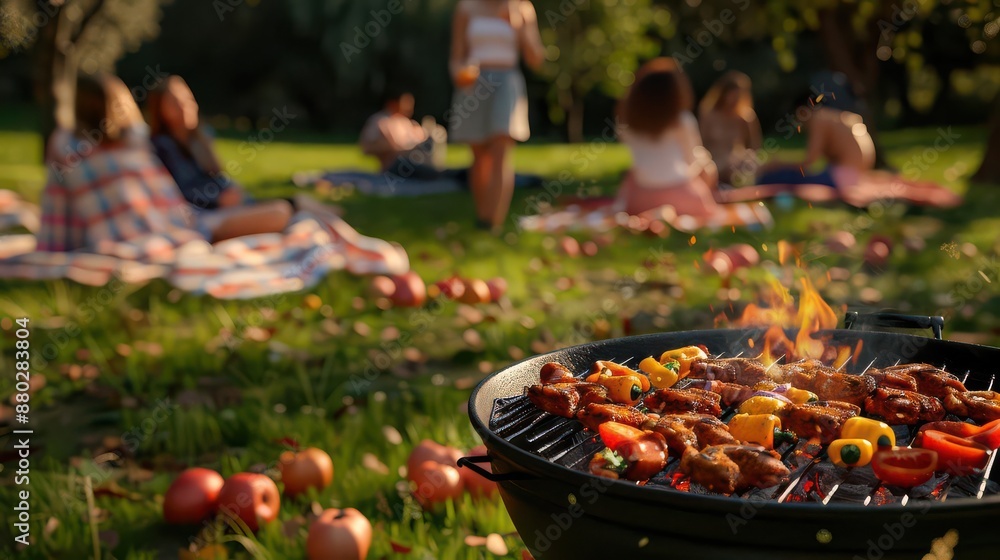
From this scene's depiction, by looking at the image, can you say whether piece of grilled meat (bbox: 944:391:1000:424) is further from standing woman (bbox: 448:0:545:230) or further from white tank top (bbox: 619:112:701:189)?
white tank top (bbox: 619:112:701:189)

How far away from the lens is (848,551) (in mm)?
1533

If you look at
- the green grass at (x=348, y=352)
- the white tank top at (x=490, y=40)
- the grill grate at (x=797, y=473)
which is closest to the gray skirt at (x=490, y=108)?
the white tank top at (x=490, y=40)

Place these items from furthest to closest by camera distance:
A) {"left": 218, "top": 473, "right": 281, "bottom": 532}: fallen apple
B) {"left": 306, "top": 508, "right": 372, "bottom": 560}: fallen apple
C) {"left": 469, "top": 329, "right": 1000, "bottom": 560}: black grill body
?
{"left": 218, "top": 473, "right": 281, "bottom": 532}: fallen apple < {"left": 306, "top": 508, "right": 372, "bottom": 560}: fallen apple < {"left": 469, "top": 329, "right": 1000, "bottom": 560}: black grill body

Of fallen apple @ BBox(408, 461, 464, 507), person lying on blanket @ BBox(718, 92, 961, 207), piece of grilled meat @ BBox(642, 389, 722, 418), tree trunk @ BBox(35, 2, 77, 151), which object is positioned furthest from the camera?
tree trunk @ BBox(35, 2, 77, 151)

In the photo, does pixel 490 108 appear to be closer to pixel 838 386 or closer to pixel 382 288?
pixel 382 288

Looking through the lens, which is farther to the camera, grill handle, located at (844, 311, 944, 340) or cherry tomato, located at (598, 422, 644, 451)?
grill handle, located at (844, 311, 944, 340)

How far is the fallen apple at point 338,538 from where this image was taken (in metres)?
2.47

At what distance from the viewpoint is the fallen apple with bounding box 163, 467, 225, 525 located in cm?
280

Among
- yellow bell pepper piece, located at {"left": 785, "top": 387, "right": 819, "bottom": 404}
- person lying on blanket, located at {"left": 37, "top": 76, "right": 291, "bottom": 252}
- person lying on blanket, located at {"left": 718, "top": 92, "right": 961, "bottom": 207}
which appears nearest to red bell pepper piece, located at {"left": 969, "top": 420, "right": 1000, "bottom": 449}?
yellow bell pepper piece, located at {"left": 785, "top": 387, "right": 819, "bottom": 404}

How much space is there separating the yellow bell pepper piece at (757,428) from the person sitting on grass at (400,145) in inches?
424

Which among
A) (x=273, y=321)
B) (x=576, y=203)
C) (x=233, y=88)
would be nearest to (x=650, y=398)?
(x=273, y=321)

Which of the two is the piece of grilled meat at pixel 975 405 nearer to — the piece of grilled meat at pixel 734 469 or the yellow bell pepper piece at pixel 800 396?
the yellow bell pepper piece at pixel 800 396

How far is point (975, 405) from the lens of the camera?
208cm

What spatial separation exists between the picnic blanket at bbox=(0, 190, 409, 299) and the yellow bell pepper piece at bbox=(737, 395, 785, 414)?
3.97 metres
